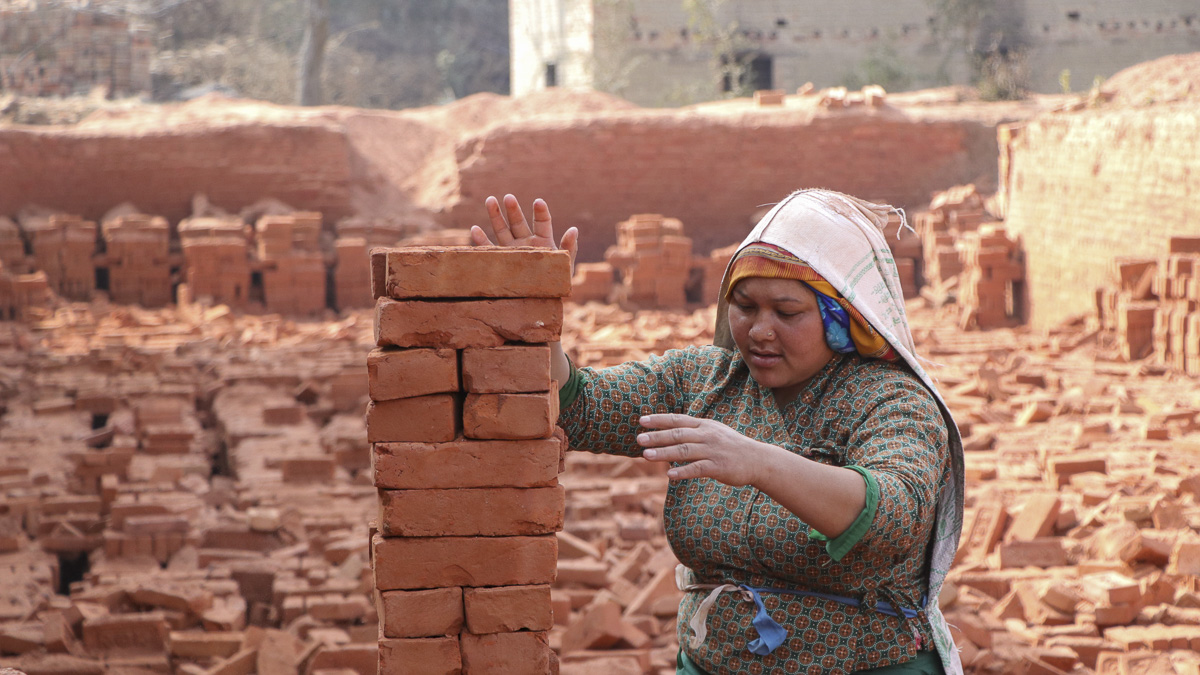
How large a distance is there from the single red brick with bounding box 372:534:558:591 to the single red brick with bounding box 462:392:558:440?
25cm

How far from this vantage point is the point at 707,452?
2.21 m

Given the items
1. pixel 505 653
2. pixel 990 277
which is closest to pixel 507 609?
pixel 505 653

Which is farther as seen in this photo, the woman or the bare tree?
the bare tree

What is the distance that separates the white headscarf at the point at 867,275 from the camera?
2.60m

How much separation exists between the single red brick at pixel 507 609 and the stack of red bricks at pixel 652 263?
41.9 feet

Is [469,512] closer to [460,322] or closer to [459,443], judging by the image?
[459,443]

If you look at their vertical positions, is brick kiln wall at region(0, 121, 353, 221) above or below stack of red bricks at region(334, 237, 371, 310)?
above

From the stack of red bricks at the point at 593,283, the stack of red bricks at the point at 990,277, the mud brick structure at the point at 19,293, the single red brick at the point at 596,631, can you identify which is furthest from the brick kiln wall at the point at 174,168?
the single red brick at the point at 596,631

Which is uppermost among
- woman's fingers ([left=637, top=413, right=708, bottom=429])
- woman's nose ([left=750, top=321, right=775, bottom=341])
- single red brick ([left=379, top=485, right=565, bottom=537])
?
woman's nose ([left=750, top=321, right=775, bottom=341])

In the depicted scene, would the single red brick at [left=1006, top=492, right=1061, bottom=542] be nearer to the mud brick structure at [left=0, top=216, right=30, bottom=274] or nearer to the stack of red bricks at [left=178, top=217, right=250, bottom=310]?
the stack of red bricks at [left=178, top=217, right=250, bottom=310]

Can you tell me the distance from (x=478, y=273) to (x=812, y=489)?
0.93 metres

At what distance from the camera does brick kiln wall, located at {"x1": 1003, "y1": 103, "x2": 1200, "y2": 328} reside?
34.7 feet

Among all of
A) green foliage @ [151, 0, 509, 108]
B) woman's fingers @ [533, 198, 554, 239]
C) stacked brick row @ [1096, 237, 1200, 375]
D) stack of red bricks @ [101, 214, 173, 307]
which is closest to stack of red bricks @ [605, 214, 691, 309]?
stacked brick row @ [1096, 237, 1200, 375]

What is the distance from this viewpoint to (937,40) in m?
27.5
